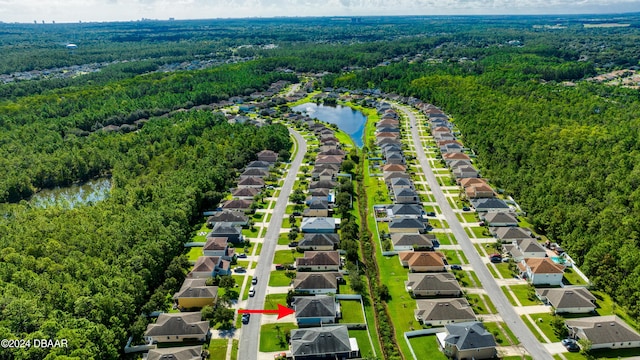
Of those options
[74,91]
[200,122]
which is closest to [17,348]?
[200,122]

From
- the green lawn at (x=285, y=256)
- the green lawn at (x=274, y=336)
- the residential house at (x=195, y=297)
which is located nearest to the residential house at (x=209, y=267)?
the residential house at (x=195, y=297)

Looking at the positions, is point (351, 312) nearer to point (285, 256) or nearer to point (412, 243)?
point (285, 256)

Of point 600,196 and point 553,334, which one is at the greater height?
point 600,196

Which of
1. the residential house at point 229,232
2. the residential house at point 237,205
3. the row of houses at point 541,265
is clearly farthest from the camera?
the residential house at point 237,205

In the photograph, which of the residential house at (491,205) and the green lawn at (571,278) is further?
the residential house at (491,205)

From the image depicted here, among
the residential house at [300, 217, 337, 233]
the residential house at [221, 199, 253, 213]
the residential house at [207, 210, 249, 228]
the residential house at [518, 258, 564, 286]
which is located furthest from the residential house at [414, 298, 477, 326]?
the residential house at [221, 199, 253, 213]

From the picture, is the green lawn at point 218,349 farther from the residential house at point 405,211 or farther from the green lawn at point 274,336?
the residential house at point 405,211

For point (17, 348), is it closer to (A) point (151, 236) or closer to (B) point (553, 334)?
(A) point (151, 236)
